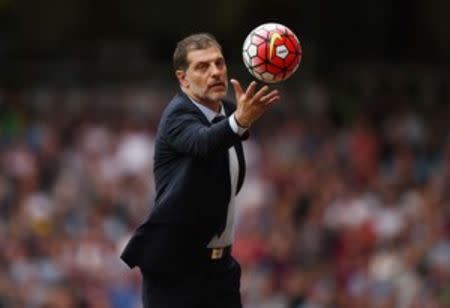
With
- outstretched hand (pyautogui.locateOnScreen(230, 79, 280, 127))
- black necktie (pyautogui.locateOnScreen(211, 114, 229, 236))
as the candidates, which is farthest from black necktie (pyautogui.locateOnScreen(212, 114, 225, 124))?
outstretched hand (pyautogui.locateOnScreen(230, 79, 280, 127))

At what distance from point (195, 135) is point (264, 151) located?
350 inches

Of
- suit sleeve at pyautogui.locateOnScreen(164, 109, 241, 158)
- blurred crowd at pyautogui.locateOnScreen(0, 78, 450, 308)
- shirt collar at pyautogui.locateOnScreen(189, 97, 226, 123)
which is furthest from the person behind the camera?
blurred crowd at pyautogui.locateOnScreen(0, 78, 450, 308)

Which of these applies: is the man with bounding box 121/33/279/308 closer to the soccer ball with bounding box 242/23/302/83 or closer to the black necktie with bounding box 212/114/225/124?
the black necktie with bounding box 212/114/225/124

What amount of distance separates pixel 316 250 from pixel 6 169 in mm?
3953

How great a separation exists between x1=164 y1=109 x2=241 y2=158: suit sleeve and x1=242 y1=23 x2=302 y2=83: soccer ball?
43 centimetres

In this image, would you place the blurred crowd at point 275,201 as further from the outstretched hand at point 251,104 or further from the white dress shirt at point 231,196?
the outstretched hand at point 251,104

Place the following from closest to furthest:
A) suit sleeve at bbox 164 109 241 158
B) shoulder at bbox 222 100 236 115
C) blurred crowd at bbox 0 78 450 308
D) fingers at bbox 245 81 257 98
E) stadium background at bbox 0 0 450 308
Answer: fingers at bbox 245 81 257 98
suit sleeve at bbox 164 109 241 158
shoulder at bbox 222 100 236 115
blurred crowd at bbox 0 78 450 308
stadium background at bbox 0 0 450 308

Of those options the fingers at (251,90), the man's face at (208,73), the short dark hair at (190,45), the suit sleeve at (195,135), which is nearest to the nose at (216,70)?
the man's face at (208,73)

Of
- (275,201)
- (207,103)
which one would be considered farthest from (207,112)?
(275,201)

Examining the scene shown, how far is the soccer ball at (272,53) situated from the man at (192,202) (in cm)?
16

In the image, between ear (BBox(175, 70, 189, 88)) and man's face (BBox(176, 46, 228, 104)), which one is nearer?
man's face (BBox(176, 46, 228, 104))

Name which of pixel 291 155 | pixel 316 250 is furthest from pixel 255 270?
pixel 291 155

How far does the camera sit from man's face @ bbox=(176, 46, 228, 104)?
7438 millimetres

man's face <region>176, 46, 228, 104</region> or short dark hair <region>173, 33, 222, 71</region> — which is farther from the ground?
short dark hair <region>173, 33, 222, 71</region>
